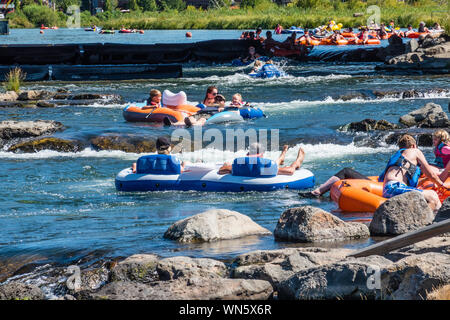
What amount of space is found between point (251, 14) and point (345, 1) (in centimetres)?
1013

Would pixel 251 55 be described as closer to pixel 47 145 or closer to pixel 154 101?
pixel 154 101

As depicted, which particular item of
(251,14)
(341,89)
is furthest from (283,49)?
(251,14)

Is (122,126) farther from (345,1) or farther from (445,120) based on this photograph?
(345,1)

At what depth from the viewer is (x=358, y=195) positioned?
8789 mm

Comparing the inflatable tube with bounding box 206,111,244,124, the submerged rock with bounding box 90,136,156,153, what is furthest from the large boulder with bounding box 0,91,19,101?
the submerged rock with bounding box 90,136,156,153

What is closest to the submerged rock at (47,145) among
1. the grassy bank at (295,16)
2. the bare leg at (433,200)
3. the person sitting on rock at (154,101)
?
the person sitting on rock at (154,101)

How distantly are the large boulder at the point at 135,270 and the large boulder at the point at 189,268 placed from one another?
123 mm

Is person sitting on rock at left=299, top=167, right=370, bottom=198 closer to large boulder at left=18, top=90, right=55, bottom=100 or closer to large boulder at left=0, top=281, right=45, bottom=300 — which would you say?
large boulder at left=0, top=281, right=45, bottom=300

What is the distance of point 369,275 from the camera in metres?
5.11

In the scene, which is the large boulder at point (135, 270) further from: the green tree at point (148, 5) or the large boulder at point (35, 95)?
the green tree at point (148, 5)

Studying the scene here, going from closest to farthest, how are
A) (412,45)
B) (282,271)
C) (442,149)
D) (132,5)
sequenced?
(282,271) → (442,149) → (412,45) → (132,5)

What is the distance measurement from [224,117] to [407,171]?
860 cm

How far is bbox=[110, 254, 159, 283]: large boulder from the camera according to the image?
6.19 m

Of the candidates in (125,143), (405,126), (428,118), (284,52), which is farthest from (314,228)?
(284,52)
